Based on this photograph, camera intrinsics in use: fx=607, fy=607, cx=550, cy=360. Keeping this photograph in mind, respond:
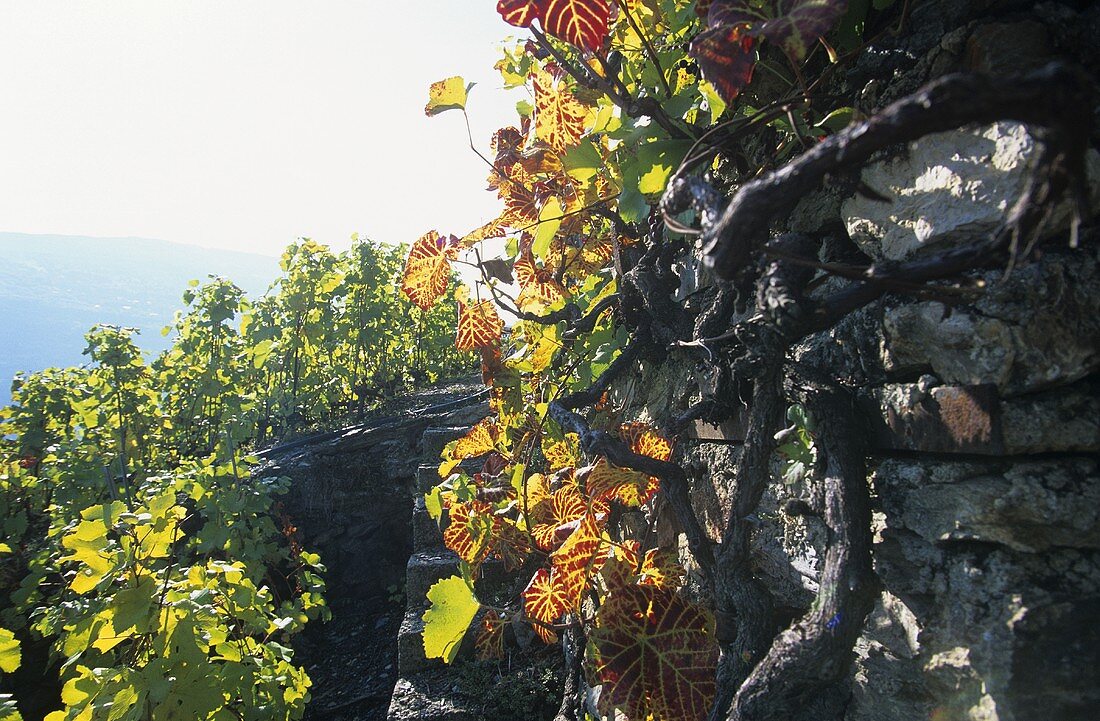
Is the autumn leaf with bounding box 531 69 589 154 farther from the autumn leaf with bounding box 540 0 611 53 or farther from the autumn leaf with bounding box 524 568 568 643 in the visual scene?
the autumn leaf with bounding box 524 568 568 643

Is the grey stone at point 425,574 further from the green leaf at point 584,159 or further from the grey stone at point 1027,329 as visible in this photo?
the grey stone at point 1027,329

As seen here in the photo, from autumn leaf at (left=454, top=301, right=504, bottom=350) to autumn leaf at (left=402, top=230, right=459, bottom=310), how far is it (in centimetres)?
28

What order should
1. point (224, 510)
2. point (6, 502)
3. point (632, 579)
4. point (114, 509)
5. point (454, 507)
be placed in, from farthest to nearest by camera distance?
point (6, 502) < point (224, 510) < point (454, 507) < point (114, 509) < point (632, 579)

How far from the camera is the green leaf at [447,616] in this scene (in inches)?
69.0

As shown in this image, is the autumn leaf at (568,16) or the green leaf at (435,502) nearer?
the autumn leaf at (568,16)

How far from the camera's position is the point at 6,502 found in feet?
14.1

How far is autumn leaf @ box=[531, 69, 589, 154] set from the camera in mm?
1495

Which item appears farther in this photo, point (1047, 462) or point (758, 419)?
point (758, 419)

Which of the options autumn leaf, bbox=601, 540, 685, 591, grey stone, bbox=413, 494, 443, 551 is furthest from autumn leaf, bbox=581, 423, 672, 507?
grey stone, bbox=413, 494, 443, 551

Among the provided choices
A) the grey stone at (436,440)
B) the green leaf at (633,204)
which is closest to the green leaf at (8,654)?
the green leaf at (633,204)

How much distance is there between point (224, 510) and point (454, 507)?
2.14 meters

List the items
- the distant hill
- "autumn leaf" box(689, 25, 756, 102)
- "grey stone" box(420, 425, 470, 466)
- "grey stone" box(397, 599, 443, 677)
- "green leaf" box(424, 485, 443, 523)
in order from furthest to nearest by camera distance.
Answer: the distant hill < "grey stone" box(420, 425, 470, 466) < "grey stone" box(397, 599, 443, 677) < "green leaf" box(424, 485, 443, 523) < "autumn leaf" box(689, 25, 756, 102)

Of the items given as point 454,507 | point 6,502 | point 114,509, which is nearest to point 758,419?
point 454,507

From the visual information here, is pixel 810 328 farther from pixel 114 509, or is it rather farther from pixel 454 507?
pixel 114 509
